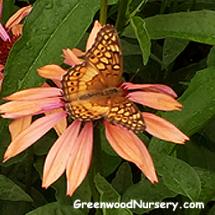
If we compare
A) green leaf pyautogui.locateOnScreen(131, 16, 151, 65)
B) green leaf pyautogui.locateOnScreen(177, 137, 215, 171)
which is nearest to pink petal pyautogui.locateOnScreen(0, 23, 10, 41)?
green leaf pyautogui.locateOnScreen(131, 16, 151, 65)

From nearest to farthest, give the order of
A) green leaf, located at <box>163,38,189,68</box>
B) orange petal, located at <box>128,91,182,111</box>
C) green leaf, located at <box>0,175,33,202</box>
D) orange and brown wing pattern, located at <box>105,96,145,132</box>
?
orange and brown wing pattern, located at <box>105,96,145,132</box> < orange petal, located at <box>128,91,182,111</box> < green leaf, located at <box>0,175,33,202</box> < green leaf, located at <box>163,38,189,68</box>

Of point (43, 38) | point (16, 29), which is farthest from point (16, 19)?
point (43, 38)

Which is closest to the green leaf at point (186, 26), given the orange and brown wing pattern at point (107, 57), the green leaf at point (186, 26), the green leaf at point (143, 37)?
the green leaf at point (186, 26)

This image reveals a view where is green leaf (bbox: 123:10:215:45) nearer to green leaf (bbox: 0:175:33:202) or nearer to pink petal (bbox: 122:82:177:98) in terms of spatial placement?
pink petal (bbox: 122:82:177:98)

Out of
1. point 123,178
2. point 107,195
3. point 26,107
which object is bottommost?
point 123,178

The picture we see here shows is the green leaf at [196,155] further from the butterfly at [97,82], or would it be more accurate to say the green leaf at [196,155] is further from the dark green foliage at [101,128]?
the butterfly at [97,82]

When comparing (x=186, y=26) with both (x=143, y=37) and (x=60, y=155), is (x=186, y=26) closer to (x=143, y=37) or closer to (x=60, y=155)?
(x=143, y=37)
